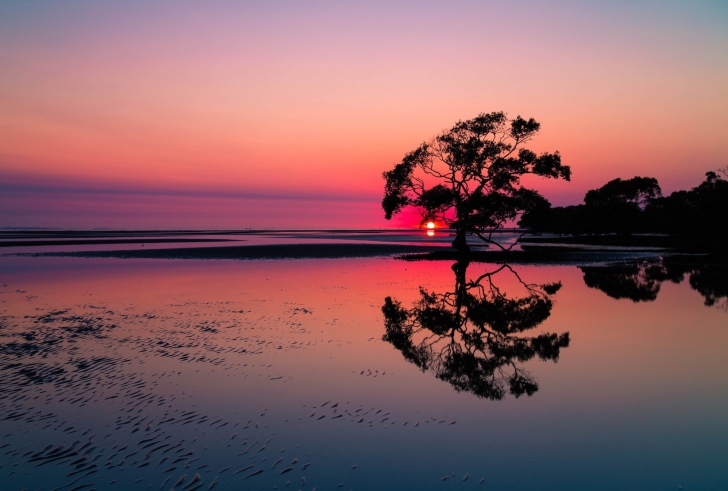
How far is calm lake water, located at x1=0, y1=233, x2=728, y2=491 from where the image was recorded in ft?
24.2

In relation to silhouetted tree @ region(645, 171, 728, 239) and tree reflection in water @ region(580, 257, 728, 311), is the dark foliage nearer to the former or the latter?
silhouetted tree @ region(645, 171, 728, 239)

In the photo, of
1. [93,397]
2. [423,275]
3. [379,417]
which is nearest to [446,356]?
[379,417]

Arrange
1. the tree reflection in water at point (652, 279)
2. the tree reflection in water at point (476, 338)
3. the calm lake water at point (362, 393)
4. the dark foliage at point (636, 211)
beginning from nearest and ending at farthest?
the calm lake water at point (362, 393), the tree reflection in water at point (476, 338), the tree reflection in water at point (652, 279), the dark foliage at point (636, 211)

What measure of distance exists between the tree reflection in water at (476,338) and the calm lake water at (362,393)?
0.10 m

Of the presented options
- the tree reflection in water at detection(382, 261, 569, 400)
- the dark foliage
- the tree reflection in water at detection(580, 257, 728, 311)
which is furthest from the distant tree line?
the tree reflection in water at detection(382, 261, 569, 400)

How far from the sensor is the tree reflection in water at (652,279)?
83.9 feet

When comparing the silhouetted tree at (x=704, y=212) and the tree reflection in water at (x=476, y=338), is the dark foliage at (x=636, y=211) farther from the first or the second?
the tree reflection in water at (x=476, y=338)

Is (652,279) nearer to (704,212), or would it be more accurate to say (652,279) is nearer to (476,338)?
(476,338)

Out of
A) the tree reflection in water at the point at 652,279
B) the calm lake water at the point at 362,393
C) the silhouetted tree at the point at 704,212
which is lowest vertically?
the calm lake water at the point at 362,393

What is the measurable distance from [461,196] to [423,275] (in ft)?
92.0

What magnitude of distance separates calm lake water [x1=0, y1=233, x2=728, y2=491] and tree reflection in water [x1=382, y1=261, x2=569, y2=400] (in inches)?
4.0

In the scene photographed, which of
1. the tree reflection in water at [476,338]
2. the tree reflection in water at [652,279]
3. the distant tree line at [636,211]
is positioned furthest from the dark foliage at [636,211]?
the tree reflection in water at [476,338]

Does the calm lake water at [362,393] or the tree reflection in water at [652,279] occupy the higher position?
the tree reflection in water at [652,279]

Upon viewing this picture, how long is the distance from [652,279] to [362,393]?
30358mm
